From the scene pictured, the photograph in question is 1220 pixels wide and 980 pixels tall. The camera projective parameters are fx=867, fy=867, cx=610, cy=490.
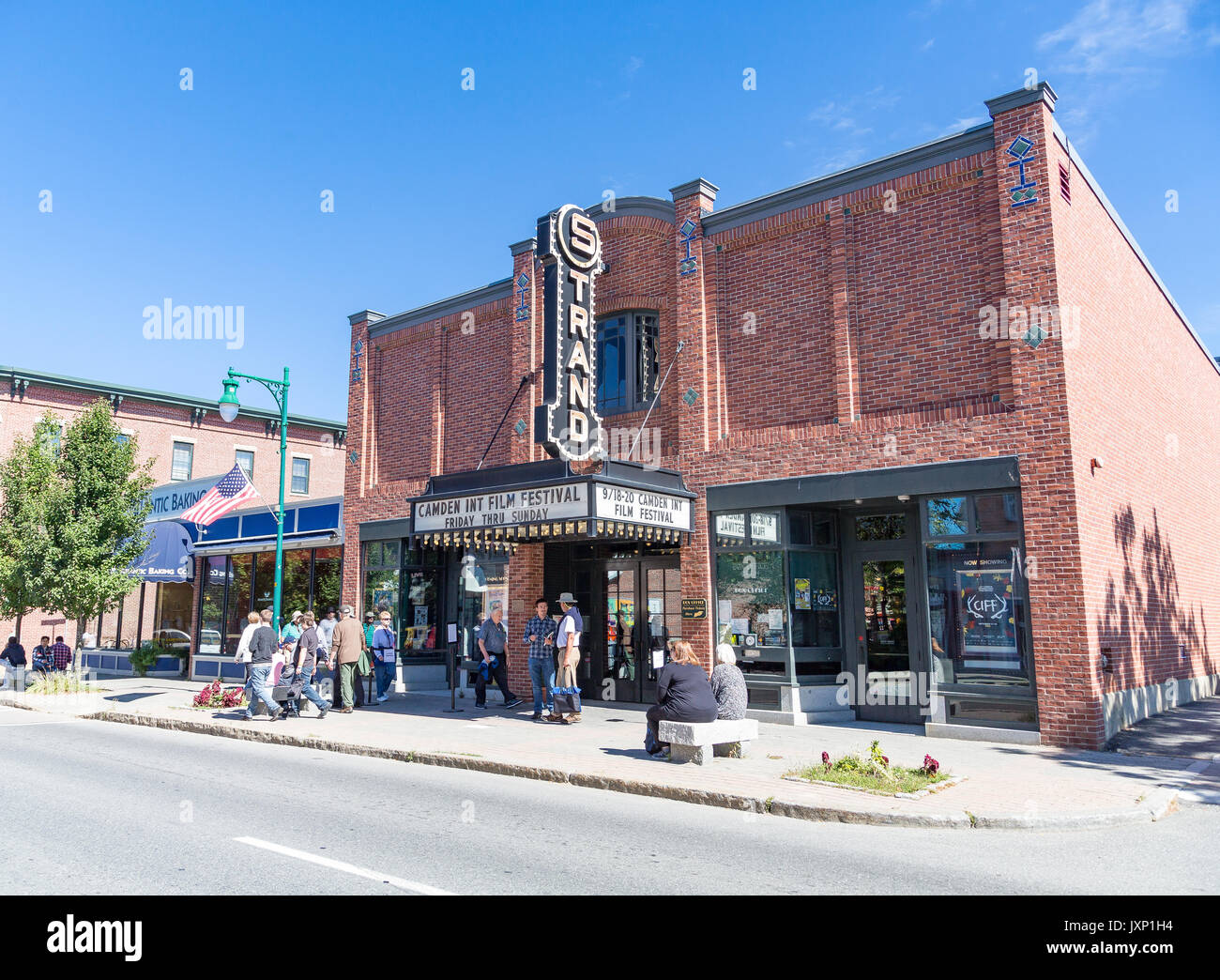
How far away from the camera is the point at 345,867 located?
6.01 m

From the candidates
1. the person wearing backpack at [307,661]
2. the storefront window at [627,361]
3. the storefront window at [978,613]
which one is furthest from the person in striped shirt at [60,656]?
the storefront window at [978,613]

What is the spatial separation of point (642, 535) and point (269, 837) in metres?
8.28

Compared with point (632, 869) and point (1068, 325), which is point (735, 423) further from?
point (632, 869)

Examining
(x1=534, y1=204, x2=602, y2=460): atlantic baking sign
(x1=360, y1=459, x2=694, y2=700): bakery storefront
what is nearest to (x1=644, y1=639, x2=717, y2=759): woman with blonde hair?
(x1=360, y1=459, x2=694, y2=700): bakery storefront

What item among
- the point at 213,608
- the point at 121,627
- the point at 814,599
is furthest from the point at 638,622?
the point at 121,627

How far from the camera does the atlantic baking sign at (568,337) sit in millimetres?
14320

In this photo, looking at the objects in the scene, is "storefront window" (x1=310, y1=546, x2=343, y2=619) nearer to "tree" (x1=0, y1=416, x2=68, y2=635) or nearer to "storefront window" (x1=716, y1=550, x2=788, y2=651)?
"tree" (x1=0, y1=416, x2=68, y2=635)

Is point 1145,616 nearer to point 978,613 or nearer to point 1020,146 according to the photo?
point 978,613

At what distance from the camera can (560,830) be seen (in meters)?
7.39

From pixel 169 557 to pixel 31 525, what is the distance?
5116 mm

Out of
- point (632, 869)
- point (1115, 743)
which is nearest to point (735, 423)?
point (1115, 743)

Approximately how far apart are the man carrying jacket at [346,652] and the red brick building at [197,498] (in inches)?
218

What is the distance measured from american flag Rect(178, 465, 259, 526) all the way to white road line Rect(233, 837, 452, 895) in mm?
16157

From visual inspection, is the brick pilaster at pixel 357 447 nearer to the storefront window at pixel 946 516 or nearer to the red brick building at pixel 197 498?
the red brick building at pixel 197 498
